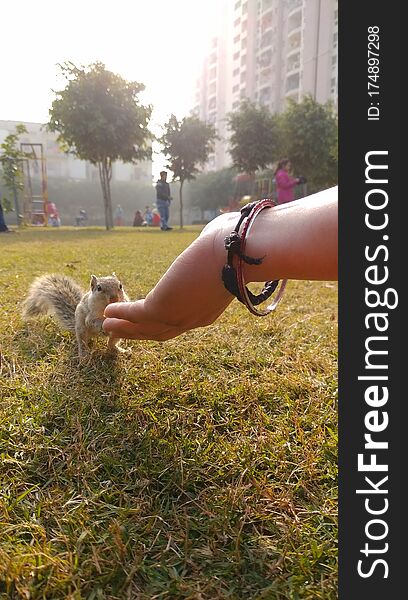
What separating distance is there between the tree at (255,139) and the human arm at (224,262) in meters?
15.7

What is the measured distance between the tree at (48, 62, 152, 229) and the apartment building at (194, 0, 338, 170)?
8744 millimetres

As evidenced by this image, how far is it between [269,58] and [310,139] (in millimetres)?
20885

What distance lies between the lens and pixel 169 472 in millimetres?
752

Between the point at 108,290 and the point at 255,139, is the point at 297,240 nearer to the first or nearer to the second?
the point at 108,290

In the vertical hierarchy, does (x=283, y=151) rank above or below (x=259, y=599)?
above

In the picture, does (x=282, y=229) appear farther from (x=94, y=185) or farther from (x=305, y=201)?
(x=94, y=185)

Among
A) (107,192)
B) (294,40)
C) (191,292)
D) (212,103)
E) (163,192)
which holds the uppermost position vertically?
(212,103)

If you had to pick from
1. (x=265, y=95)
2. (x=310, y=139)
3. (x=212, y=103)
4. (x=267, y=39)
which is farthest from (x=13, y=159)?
(x=212, y=103)

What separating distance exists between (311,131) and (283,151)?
48.5 inches

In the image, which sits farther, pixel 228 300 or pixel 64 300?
pixel 64 300

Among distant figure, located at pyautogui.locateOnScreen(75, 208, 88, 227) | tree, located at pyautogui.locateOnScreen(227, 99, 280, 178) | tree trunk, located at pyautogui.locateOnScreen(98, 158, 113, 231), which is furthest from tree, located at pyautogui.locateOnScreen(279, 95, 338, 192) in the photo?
distant figure, located at pyautogui.locateOnScreen(75, 208, 88, 227)

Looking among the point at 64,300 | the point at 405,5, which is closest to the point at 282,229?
the point at 405,5

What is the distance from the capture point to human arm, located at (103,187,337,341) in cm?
60

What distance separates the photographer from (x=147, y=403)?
3.36 feet
